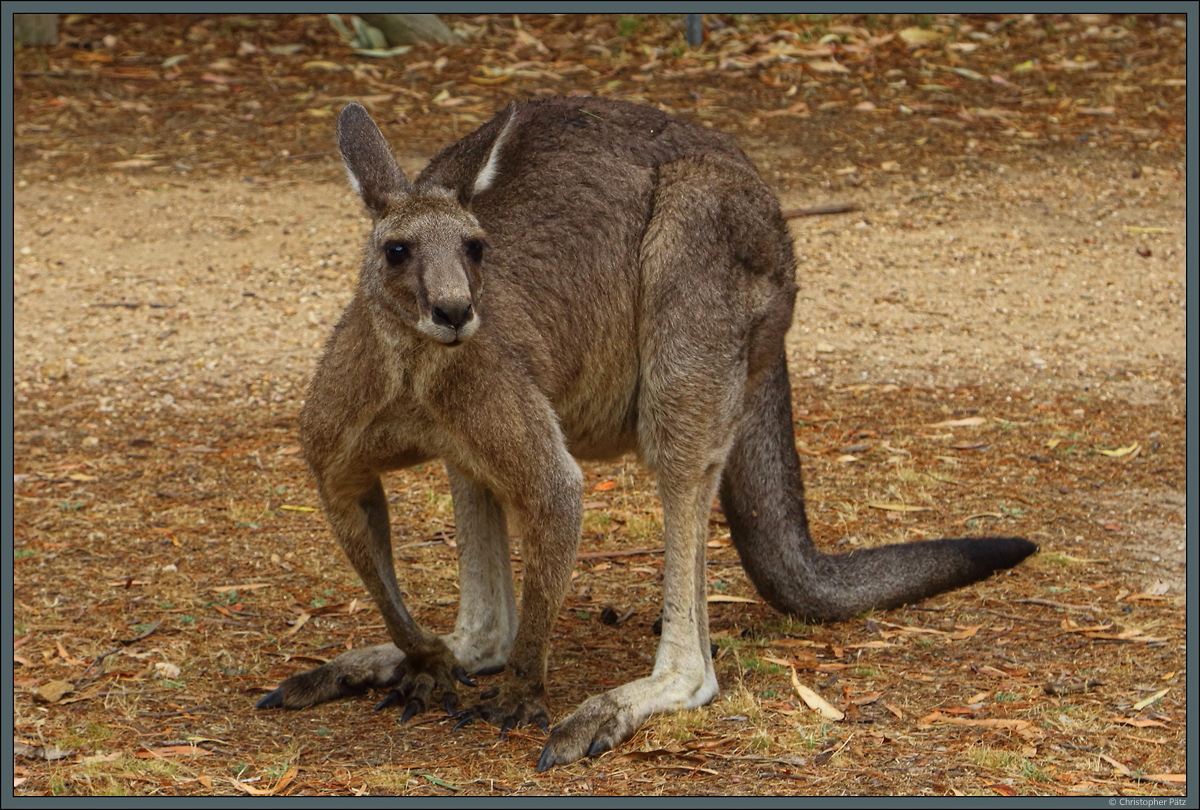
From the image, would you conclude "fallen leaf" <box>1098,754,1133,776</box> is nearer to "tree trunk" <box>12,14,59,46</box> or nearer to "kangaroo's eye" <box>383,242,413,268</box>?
"kangaroo's eye" <box>383,242,413,268</box>

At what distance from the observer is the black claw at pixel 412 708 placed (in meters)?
4.03

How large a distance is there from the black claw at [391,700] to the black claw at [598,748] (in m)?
0.63

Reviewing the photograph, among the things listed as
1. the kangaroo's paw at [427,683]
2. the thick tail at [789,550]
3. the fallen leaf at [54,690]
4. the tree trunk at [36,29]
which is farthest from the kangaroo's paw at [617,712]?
the tree trunk at [36,29]

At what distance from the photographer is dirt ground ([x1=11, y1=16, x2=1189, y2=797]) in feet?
12.6

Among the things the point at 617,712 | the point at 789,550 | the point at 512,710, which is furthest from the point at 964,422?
the point at 512,710

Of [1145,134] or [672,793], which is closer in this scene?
[672,793]

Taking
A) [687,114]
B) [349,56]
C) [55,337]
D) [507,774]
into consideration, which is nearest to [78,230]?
[55,337]

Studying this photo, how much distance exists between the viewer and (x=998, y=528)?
5.42m

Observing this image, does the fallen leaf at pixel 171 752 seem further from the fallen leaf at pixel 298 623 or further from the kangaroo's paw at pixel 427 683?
the fallen leaf at pixel 298 623

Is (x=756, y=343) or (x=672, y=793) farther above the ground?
(x=756, y=343)

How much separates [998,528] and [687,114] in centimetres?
494

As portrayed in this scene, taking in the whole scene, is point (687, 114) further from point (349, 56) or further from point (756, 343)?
point (756, 343)

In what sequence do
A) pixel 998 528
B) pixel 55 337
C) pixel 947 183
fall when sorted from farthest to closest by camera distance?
pixel 947 183 → pixel 55 337 → pixel 998 528

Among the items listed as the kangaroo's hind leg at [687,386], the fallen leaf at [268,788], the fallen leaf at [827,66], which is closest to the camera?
the fallen leaf at [268,788]
